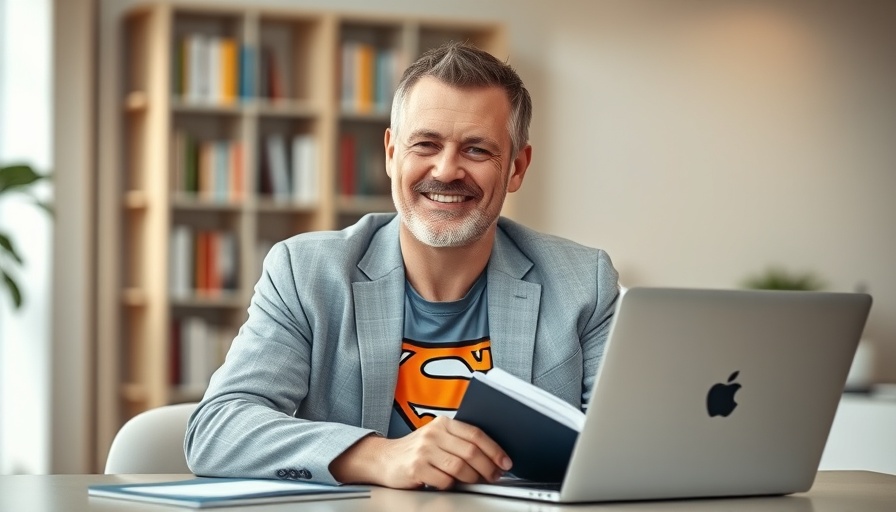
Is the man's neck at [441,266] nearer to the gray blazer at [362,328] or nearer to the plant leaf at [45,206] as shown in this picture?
the gray blazer at [362,328]

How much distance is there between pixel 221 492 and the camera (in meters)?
1.39

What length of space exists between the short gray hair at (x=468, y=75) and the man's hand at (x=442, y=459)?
0.72 meters

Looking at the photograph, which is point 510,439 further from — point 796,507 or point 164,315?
point 164,315

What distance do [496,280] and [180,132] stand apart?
3.54m

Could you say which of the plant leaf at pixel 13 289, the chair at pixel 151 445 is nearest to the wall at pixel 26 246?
the plant leaf at pixel 13 289

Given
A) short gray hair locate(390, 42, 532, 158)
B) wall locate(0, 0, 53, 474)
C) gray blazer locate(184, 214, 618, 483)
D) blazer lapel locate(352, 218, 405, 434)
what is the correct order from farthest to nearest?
wall locate(0, 0, 53, 474) → short gray hair locate(390, 42, 532, 158) → blazer lapel locate(352, 218, 405, 434) → gray blazer locate(184, 214, 618, 483)

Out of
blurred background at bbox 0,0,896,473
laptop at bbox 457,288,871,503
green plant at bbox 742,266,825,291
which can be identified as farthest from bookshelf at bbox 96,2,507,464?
laptop at bbox 457,288,871,503

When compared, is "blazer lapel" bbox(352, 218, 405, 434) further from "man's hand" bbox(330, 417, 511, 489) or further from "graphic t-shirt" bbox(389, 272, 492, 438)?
"man's hand" bbox(330, 417, 511, 489)

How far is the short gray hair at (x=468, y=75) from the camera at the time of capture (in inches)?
79.8

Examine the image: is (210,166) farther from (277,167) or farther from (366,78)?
(366,78)

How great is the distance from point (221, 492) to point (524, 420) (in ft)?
1.22

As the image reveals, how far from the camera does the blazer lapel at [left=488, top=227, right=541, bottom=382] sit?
1.99 m

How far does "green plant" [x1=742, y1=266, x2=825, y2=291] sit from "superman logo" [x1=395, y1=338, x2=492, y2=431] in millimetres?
4204

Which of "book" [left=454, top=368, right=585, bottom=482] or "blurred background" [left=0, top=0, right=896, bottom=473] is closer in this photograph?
"book" [left=454, top=368, right=585, bottom=482]
